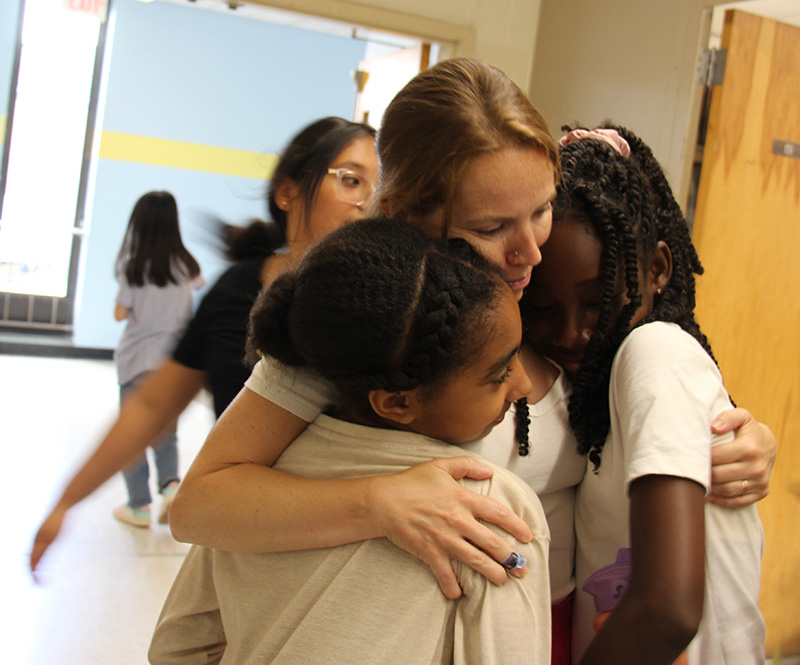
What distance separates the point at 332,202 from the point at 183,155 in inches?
225

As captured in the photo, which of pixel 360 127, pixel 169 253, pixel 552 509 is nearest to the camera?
pixel 552 509

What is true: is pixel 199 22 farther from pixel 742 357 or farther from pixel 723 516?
pixel 723 516

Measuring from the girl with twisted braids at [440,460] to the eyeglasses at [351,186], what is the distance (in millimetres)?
752

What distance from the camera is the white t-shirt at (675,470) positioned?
0.89 m

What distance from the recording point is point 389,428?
100 centimetres

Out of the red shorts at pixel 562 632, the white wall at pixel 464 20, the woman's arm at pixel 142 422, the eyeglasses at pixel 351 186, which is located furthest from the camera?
the white wall at pixel 464 20


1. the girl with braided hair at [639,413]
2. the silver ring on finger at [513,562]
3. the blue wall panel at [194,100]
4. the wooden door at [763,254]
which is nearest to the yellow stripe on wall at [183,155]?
the blue wall panel at [194,100]

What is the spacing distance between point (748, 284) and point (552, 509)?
6.91ft

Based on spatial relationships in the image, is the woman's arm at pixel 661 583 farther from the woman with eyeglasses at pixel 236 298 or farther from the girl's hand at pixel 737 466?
the woman with eyeglasses at pixel 236 298

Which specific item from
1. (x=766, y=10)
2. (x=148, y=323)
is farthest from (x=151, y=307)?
(x=766, y=10)

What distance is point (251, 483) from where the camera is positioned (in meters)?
0.98

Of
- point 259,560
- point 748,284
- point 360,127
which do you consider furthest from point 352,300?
point 748,284

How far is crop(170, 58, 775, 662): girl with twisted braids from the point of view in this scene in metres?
0.88

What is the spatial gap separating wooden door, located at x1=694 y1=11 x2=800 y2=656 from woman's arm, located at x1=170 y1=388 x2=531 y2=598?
2.20 m
